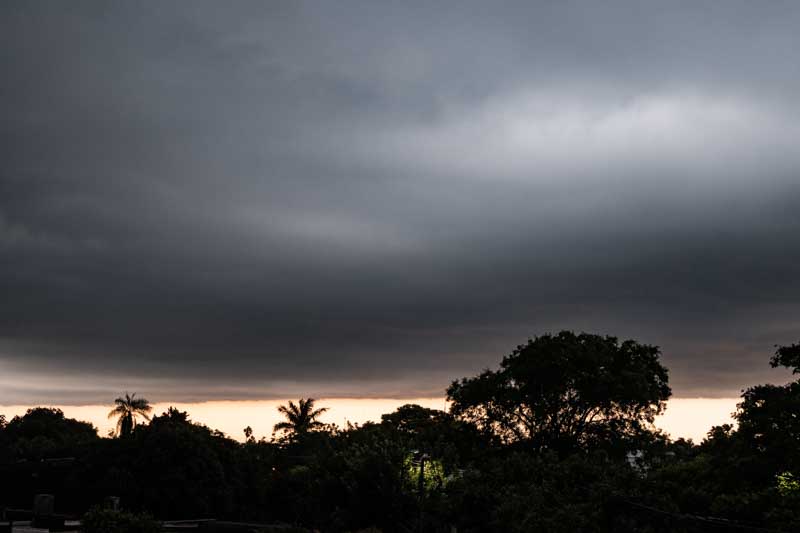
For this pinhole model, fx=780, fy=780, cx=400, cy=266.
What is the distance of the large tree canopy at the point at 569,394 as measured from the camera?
5538 centimetres

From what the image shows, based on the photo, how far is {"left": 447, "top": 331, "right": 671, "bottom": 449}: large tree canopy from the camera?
182ft

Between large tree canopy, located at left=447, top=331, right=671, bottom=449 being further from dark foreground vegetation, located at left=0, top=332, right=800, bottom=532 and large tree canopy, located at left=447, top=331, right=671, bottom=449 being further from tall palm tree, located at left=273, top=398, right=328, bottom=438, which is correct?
tall palm tree, located at left=273, top=398, right=328, bottom=438

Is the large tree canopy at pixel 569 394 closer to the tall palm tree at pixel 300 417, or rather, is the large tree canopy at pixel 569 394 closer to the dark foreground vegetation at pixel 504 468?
the dark foreground vegetation at pixel 504 468

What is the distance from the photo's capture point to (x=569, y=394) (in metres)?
56.0

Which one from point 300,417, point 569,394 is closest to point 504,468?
point 569,394

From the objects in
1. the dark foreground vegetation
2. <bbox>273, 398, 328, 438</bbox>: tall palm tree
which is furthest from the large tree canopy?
<bbox>273, 398, 328, 438</bbox>: tall palm tree

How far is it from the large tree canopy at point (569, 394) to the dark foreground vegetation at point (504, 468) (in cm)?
10

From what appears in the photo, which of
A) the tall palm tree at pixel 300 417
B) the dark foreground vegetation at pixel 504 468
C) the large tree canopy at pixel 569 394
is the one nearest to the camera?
the dark foreground vegetation at pixel 504 468

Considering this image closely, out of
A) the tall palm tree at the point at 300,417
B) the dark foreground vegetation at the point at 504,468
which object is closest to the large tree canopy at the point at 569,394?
the dark foreground vegetation at the point at 504,468

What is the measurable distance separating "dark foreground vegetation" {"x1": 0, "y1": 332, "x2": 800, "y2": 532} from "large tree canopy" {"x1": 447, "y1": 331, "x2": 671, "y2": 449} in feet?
0.34

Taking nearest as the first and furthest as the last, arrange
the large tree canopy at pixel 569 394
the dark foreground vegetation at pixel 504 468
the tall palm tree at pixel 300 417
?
the dark foreground vegetation at pixel 504 468 → the large tree canopy at pixel 569 394 → the tall palm tree at pixel 300 417

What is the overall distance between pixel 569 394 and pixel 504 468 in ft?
45.1

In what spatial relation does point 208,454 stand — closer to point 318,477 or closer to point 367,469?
point 318,477

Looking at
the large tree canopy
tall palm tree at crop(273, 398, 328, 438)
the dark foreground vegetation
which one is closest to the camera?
the dark foreground vegetation
